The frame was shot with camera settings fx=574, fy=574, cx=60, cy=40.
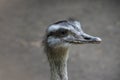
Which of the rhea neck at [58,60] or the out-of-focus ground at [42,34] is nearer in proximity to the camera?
the rhea neck at [58,60]

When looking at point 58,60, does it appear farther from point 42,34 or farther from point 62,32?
point 42,34

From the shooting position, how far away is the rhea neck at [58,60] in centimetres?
469

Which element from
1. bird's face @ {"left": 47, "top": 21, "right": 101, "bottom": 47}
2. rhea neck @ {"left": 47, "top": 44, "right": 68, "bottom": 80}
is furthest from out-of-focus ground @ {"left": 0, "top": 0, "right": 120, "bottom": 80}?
bird's face @ {"left": 47, "top": 21, "right": 101, "bottom": 47}

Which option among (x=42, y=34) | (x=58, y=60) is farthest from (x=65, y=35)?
(x=42, y=34)

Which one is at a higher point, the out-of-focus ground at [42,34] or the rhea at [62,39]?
the out-of-focus ground at [42,34]

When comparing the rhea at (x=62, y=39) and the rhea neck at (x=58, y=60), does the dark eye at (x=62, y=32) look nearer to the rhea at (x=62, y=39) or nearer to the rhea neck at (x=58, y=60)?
the rhea at (x=62, y=39)

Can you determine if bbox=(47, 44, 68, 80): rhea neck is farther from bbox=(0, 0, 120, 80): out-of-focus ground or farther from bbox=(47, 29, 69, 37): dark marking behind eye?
bbox=(0, 0, 120, 80): out-of-focus ground

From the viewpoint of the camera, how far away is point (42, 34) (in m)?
8.66

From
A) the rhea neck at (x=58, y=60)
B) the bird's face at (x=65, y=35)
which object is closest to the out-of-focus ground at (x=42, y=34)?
the rhea neck at (x=58, y=60)

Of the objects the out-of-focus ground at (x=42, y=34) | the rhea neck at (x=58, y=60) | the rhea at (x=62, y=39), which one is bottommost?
the rhea neck at (x=58, y=60)

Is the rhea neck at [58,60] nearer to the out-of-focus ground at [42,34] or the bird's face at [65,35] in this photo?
the bird's face at [65,35]

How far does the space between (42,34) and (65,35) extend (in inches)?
159

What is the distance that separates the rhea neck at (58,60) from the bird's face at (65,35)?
2.0 inches

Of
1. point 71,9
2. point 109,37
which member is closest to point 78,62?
point 109,37
